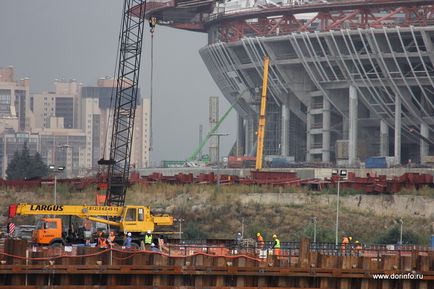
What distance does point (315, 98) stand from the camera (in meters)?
161

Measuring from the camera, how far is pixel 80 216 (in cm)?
6462

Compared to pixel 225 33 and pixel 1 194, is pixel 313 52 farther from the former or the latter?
pixel 1 194

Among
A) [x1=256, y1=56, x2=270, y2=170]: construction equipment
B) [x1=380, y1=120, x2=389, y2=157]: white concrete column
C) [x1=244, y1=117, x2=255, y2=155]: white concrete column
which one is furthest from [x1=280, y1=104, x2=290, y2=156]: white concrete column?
[x1=380, y1=120, x2=389, y2=157]: white concrete column

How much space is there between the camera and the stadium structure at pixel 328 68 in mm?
144000

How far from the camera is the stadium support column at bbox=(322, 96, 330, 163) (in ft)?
516

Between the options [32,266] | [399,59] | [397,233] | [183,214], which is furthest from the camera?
[399,59]

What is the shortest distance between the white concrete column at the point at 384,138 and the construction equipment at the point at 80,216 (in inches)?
3468

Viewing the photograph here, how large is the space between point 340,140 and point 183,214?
60846 mm

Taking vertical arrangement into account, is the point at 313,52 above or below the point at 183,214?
above

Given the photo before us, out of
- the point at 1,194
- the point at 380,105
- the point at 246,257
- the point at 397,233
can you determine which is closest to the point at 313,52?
the point at 380,105

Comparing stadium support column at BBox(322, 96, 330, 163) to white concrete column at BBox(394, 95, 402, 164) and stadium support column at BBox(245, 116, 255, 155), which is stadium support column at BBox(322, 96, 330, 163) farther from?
stadium support column at BBox(245, 116, 255, 155)

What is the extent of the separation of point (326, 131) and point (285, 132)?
915cm

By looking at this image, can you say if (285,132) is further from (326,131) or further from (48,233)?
(48,233)

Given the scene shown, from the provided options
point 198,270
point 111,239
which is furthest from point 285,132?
point 198,270
